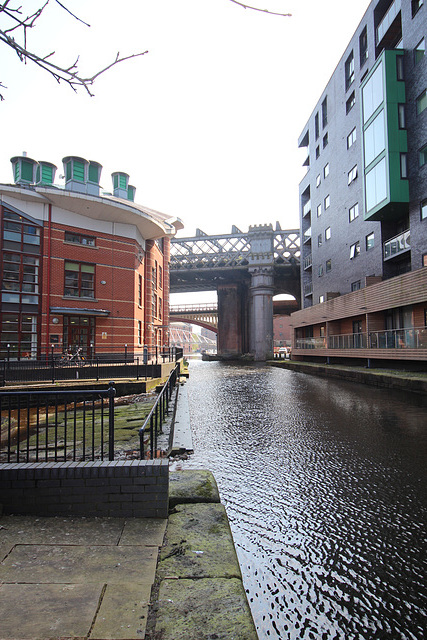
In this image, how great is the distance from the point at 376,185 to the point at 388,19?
1004 cm

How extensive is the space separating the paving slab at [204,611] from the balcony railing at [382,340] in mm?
16666

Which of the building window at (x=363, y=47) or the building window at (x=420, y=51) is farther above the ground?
the building window at (x=363, y=47)

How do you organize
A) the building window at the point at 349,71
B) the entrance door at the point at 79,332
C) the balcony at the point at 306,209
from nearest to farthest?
1. the entrance door at the point at 79,332
2. the building window at the point at 349,71
3. the balcony at the point at 306,209

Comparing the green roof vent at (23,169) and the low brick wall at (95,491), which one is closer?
the low brick wall at (95,491)

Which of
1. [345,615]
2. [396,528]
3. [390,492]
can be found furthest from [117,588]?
[390,492]

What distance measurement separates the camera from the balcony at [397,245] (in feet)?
70.0

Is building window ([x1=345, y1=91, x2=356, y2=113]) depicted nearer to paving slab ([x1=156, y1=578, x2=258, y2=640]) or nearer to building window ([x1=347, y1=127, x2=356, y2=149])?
building window ([x1=347, y1=127, x2=356, y2=149])

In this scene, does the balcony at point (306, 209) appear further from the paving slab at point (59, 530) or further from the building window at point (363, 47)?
the paving slab at point (59, 530)

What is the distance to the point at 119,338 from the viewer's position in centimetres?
2475

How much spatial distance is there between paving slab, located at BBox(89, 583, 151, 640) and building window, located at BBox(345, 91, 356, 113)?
110 feet

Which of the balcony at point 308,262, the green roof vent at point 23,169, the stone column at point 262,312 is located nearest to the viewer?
the green roof vent at point 23,169

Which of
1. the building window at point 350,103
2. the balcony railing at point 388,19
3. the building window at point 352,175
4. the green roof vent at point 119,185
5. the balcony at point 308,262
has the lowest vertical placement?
the balcony at point 308,262

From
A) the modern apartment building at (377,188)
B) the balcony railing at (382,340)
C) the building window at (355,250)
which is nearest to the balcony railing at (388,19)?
the modern apartment building at (377,188)

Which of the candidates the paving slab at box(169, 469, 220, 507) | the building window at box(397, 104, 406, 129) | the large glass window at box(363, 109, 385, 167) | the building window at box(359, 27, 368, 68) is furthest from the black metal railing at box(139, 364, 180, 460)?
the building window at box(359, 27, 368, 68)
